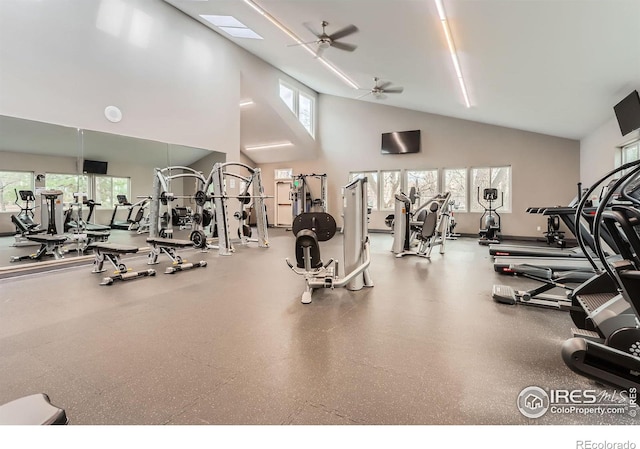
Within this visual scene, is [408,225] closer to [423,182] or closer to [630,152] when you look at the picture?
[630,152]

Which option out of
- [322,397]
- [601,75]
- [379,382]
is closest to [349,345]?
[379,382]

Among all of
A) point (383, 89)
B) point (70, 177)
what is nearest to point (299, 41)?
point (383, 89)

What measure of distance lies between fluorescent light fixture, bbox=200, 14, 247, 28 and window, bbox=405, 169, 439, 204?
6115 millimetres

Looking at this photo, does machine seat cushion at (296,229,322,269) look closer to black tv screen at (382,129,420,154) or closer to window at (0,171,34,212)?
window at (0,171,34,212)

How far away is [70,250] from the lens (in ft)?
17.9

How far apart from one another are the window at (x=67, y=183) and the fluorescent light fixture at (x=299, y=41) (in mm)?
4146

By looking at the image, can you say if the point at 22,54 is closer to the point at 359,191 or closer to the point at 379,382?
the point at 359,191

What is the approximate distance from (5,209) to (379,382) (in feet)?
22.4

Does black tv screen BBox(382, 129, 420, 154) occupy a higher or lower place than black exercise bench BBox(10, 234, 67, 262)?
higher

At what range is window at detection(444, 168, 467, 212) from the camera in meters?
9.26

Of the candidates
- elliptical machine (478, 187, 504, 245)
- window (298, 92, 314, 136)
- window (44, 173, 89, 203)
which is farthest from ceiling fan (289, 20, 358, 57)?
window (298, 92, 314, 136)

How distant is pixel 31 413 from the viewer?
1.03 metres

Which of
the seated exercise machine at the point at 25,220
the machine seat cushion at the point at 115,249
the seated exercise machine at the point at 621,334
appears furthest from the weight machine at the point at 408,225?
the seated exercise machine at the point at 25,220
